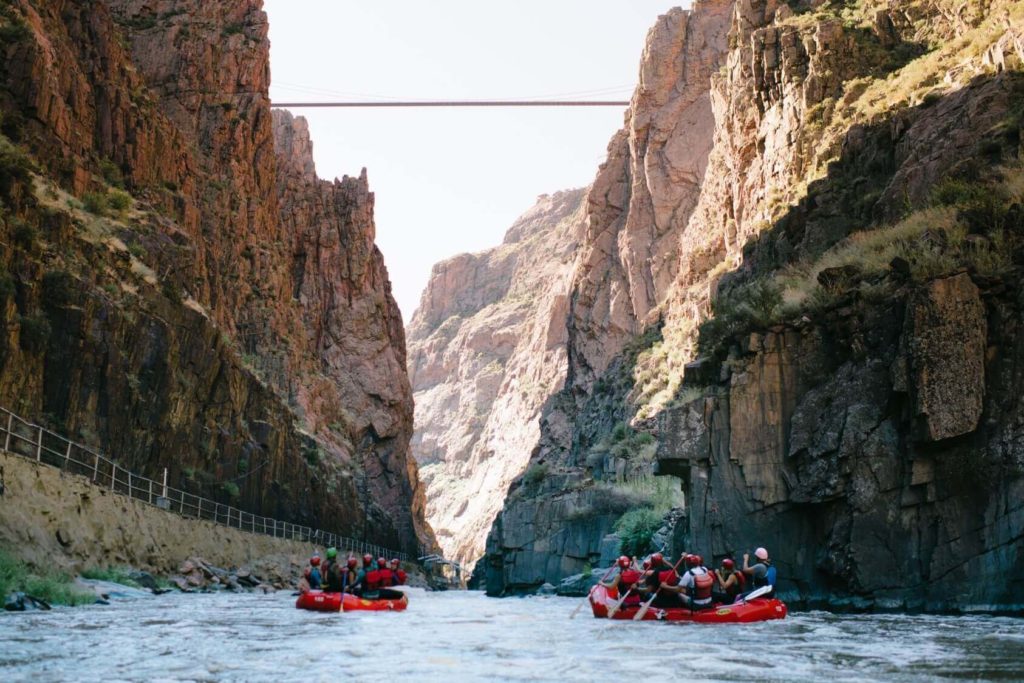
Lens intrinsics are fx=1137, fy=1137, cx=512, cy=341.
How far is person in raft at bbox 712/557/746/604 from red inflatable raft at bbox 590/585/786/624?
1.48 feet

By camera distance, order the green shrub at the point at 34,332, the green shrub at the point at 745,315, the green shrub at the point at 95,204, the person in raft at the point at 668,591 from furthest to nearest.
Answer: the green shrub at the point at 95,204 < the green shrub at the point at 34,332 < the green shrub at the point at 745,315 < the person in raft at the point at 668,591

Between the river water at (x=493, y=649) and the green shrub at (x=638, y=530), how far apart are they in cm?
1710

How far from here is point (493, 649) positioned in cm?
1655

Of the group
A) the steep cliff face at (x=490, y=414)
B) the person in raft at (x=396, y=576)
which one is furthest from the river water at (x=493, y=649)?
the steep cliff face at (x=490, y=414)

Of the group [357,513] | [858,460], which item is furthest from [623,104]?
[858,460]

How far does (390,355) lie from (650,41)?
3382cm

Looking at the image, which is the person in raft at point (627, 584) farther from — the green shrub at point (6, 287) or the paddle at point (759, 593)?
the green shrub at point (6, 287)

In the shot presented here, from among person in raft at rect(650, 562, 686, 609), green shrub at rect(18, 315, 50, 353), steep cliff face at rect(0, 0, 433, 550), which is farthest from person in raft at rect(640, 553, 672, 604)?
green shrub at rect(18, 315, 50, 353)

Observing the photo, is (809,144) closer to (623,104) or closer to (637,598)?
(637,598)

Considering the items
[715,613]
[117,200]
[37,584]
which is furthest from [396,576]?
[117,200]

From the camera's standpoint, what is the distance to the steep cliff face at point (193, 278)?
35.0 metres

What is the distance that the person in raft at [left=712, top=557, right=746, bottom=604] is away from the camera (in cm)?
2247

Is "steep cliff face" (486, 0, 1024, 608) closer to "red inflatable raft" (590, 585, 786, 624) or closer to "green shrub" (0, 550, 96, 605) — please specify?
"red inflatable raft" (590, 585, 786, 624)

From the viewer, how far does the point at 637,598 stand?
23.8 meters
